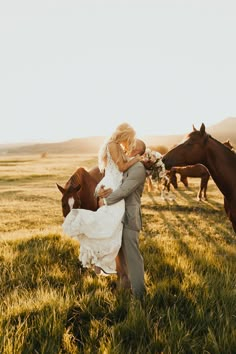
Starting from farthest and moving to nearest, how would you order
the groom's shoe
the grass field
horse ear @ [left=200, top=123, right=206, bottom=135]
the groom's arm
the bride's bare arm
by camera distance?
horse ear @ [left=200, top=123, right=206, bottom=135], the groom's shoe, the bride's bare arm, the groom's arm, the grass field

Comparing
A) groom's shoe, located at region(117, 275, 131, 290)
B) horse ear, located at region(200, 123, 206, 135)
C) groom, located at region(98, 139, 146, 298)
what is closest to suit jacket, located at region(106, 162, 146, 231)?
groom, located at region(98, 139, 146, 298)

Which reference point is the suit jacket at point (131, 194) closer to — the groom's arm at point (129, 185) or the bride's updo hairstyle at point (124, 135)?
the groom's arm at point (129, 185)

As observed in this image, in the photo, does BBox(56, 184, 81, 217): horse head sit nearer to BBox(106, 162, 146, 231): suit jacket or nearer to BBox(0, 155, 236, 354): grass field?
BBox(0, 155, 236, 354): grass field

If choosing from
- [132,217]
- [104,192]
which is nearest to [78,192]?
[104,192]

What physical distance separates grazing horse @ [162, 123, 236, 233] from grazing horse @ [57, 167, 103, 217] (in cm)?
193

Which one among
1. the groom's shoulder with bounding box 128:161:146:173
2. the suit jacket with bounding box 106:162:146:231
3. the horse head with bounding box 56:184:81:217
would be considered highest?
the groom's shoulder with bounding box 128:161:146:173

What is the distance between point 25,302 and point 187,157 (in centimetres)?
363

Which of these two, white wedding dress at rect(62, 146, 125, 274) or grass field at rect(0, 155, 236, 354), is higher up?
white wedding dress at rect(62, 146, 125, 274)

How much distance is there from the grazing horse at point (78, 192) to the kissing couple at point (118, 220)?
1.93m

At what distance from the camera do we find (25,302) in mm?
3568

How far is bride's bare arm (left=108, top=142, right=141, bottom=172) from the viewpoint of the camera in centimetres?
403

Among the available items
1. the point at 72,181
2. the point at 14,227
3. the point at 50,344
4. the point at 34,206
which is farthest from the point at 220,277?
the point at 34,206

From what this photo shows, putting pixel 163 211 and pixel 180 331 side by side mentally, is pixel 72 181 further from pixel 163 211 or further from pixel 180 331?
pixel 163 211

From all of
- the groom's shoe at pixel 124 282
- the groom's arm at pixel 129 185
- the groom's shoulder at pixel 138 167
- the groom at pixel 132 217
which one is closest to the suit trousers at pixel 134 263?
the groom at pixel 132 217
